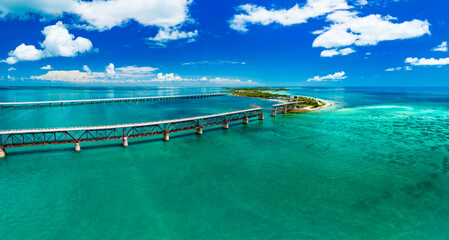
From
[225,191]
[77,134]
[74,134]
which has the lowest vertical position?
[225,191]

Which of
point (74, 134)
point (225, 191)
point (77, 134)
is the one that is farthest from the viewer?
point (74, 134)

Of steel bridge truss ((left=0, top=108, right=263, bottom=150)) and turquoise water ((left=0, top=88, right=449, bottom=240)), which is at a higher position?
steel bridge truss ((left=0, top=108, right=263, bottom=150))

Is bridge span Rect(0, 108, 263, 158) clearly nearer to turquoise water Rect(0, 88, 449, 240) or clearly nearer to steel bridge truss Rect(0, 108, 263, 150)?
steel bridge truss Rect(0, 108, 263, 150)

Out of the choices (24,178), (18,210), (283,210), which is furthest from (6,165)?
(283,210)

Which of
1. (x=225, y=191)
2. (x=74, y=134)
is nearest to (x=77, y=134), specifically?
(x=74, y=134)

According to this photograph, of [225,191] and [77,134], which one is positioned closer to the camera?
[225,191]

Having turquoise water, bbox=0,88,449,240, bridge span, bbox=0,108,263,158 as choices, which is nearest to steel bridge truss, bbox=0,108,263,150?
bridge span, bbox=0,108,263,158

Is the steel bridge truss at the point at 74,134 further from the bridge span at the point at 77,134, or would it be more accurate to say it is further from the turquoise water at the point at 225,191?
the turquoise water at the point at 225,191

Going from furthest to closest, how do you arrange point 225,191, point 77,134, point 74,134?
point 74,134 < point 77,134 < point 225,191

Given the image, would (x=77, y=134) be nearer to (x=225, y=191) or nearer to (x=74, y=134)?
(x=74, y=134)

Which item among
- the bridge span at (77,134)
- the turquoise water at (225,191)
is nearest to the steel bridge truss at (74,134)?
the bridge span at (77,134)
